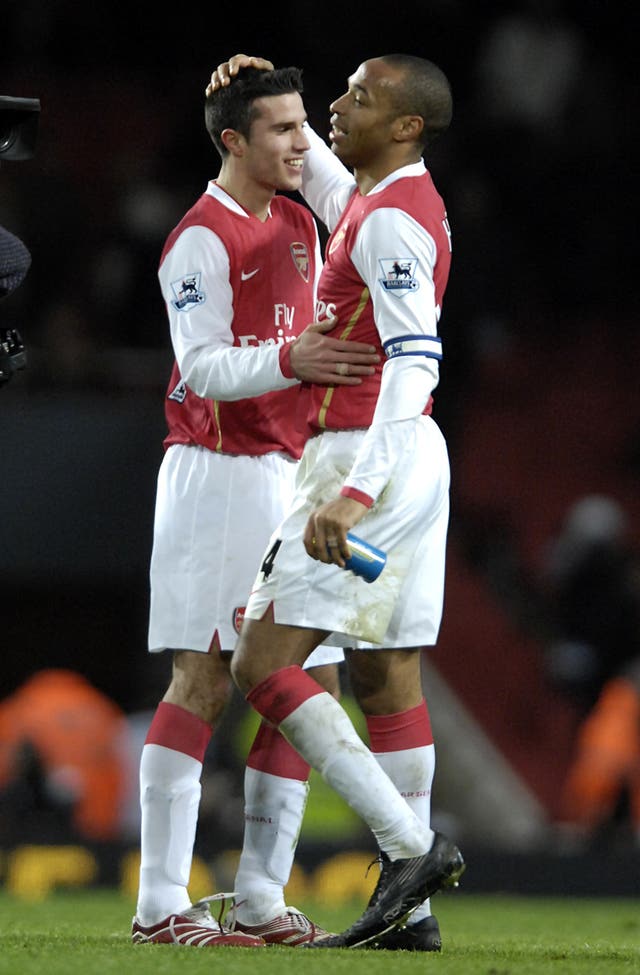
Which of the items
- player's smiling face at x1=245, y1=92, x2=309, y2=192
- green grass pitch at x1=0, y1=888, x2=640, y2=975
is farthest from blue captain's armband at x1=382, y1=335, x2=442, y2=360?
green grass pitch at x1=0, y1=888, x2=640, y2=975

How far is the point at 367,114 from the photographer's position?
15.2 ft

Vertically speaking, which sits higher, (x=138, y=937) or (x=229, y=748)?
(x=138, y=937)

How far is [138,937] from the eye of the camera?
4785 millimetres

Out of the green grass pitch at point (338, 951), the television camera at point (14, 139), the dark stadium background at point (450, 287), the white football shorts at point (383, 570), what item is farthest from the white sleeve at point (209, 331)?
the dark stadium background at point (450, 287)

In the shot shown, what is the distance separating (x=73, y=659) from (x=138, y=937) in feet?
26.7

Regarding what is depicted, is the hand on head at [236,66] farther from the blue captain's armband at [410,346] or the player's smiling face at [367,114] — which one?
the blue captain's armband at [410,346]

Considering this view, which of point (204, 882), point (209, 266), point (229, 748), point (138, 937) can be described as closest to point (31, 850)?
point (204, 882)

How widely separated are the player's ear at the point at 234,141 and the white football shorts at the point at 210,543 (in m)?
0.82

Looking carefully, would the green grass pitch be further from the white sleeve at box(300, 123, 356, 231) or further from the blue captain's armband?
the white sleeve at box(300, 123, 356, 231)

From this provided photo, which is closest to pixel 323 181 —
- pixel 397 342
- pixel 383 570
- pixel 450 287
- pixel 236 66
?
pixel 236 66

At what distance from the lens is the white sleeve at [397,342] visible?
14.4 ft

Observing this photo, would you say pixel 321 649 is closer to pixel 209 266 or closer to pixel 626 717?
pixel 209 266

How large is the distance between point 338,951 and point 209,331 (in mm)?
1615

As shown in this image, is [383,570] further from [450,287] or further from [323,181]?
[450,287]
